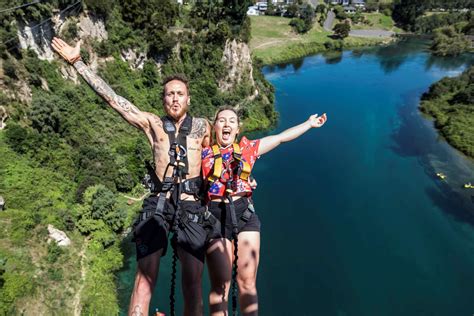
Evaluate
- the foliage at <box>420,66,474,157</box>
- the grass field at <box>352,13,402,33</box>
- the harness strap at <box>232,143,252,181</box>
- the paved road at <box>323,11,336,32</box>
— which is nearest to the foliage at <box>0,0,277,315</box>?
the harness strap at <box>232,143,252,181</box>

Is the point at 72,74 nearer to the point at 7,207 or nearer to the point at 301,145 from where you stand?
the point at 7,207

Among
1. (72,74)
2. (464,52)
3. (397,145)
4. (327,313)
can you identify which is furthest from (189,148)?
(464,52)

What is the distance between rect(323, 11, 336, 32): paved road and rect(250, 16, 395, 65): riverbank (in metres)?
2.44

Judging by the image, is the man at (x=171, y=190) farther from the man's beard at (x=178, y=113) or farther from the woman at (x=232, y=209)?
the woman at (x=232, y=209)

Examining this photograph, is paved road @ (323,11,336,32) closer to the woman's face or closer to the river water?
the river water

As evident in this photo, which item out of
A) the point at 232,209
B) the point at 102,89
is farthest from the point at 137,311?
the point at 102,89

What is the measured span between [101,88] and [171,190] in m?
1.78

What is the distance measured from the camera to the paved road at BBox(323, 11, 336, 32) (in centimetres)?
8851

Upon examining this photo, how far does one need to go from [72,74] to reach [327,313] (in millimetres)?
27432

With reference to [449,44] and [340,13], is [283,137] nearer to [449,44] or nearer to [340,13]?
[449,44]

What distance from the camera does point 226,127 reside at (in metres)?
5.37

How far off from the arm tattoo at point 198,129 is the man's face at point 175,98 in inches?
11.3

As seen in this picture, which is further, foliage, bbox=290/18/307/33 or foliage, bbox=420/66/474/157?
foliage, bbox=290/18/307/33

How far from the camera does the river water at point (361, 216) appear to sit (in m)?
24.2
